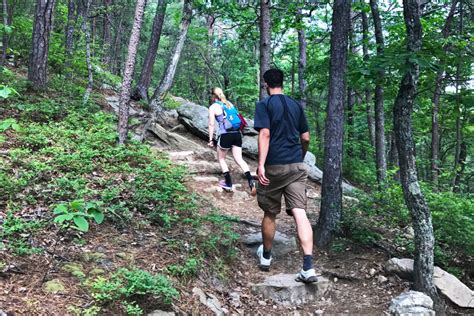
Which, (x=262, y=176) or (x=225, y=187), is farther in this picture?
(x=225, y=187)

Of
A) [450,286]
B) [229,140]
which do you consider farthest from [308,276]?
[229,140]

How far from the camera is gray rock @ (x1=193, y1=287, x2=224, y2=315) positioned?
3.58 meters

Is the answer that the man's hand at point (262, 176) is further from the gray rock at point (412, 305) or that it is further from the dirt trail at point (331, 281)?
the gray rock at point (412, 305)

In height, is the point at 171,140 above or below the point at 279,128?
below

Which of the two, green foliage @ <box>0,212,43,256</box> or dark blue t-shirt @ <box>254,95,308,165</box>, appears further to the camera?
dark blue t-shirt @ <box>254,95,308,165</box>

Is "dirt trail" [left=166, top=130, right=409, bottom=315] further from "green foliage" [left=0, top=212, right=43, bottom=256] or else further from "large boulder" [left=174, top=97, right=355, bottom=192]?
"large boulder" [left=174, top=97, right=355, bottom=192]

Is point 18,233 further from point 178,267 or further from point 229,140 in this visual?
point 229,140

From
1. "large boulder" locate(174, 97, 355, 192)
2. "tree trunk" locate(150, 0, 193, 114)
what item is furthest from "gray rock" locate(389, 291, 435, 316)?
"large boulder" locate(174, 97, 355, 192)

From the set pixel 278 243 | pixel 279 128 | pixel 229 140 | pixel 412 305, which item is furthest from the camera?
pixel 229 140

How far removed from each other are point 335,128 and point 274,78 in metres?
1.47

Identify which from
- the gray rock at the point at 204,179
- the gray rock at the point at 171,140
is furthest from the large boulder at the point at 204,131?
the gray rock at the point at 204,179

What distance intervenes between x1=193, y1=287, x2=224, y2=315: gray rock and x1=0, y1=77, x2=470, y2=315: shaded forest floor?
63 mm

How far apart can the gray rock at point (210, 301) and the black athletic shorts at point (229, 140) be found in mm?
4230

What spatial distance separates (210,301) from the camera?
3.69m
